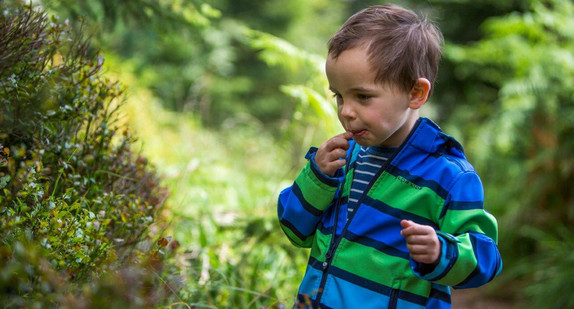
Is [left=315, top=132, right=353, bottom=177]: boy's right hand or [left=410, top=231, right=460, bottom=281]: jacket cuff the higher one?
[left=315, top=132, right=353, bottom=177]: boy's right hand

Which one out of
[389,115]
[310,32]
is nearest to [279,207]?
[389,115]

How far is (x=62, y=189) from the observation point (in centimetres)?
211

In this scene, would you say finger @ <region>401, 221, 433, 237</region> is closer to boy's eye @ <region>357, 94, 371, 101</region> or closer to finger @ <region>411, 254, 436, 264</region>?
finger @ <region>411, 254, 436, 264</region>

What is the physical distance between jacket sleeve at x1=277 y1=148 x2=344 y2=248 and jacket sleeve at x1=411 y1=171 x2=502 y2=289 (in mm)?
388

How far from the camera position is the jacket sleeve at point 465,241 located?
156 cm

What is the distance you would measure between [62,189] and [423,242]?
4.56 feet

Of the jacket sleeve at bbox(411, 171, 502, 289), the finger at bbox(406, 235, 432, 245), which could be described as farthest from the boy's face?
the finger at bbox(406, 235, 432, 245)

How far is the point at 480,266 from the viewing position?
162 centimetres

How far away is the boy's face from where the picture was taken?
1754 millimetres

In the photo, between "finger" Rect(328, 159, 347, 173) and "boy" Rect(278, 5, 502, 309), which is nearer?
"boy" Rect(278, 5, 502, 309)

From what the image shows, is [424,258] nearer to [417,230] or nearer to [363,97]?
[417,230]

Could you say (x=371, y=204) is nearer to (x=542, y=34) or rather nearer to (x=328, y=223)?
(x=328, y=223)

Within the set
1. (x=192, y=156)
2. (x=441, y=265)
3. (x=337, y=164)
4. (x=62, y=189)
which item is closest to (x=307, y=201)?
(x=337, y=164)

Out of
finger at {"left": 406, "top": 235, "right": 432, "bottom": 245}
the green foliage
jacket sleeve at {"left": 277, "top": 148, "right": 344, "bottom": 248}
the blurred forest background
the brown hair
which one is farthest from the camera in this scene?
jacket sleeve at {"left": 277, "top": 148, "right": 344, "bottom": 248}
